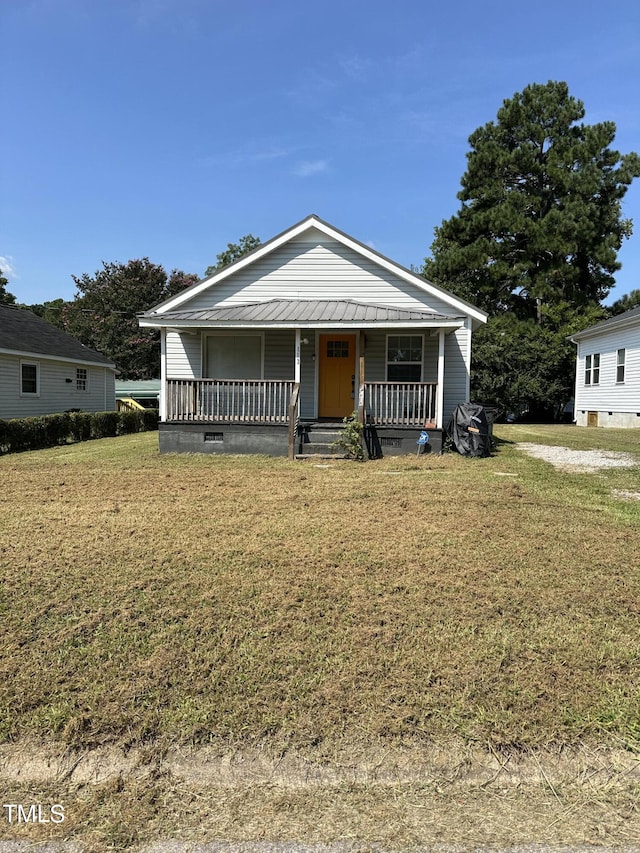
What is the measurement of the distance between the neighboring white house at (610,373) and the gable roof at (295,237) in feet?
30.3

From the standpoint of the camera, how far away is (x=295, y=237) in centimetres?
1365

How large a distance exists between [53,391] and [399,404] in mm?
14649

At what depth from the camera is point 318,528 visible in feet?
17.6

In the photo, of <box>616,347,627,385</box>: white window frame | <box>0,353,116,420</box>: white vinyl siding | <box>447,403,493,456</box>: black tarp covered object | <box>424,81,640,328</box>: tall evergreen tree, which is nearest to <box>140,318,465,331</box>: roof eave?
<box>447,403,493,456</box>: black tarp covered object

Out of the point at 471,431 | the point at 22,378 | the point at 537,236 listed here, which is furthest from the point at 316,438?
the point at 537,236

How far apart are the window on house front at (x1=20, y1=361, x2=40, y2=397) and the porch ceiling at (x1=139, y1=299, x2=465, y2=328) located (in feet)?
29.4

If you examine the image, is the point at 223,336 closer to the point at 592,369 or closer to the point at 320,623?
the point at 320,623

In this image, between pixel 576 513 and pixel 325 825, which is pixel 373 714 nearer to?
pixel 325 825

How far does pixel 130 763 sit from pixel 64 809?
1.01ft

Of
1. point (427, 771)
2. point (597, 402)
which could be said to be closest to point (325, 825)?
point (427, 771)

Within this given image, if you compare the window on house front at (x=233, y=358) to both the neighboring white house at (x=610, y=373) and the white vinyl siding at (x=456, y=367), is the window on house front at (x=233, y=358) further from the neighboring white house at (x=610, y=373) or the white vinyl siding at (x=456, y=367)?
the neighboring white house at (x=610, y=373)

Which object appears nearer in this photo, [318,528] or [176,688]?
[176,688]

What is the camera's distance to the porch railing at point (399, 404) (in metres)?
11.6

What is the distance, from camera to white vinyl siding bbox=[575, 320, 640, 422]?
754 inches
